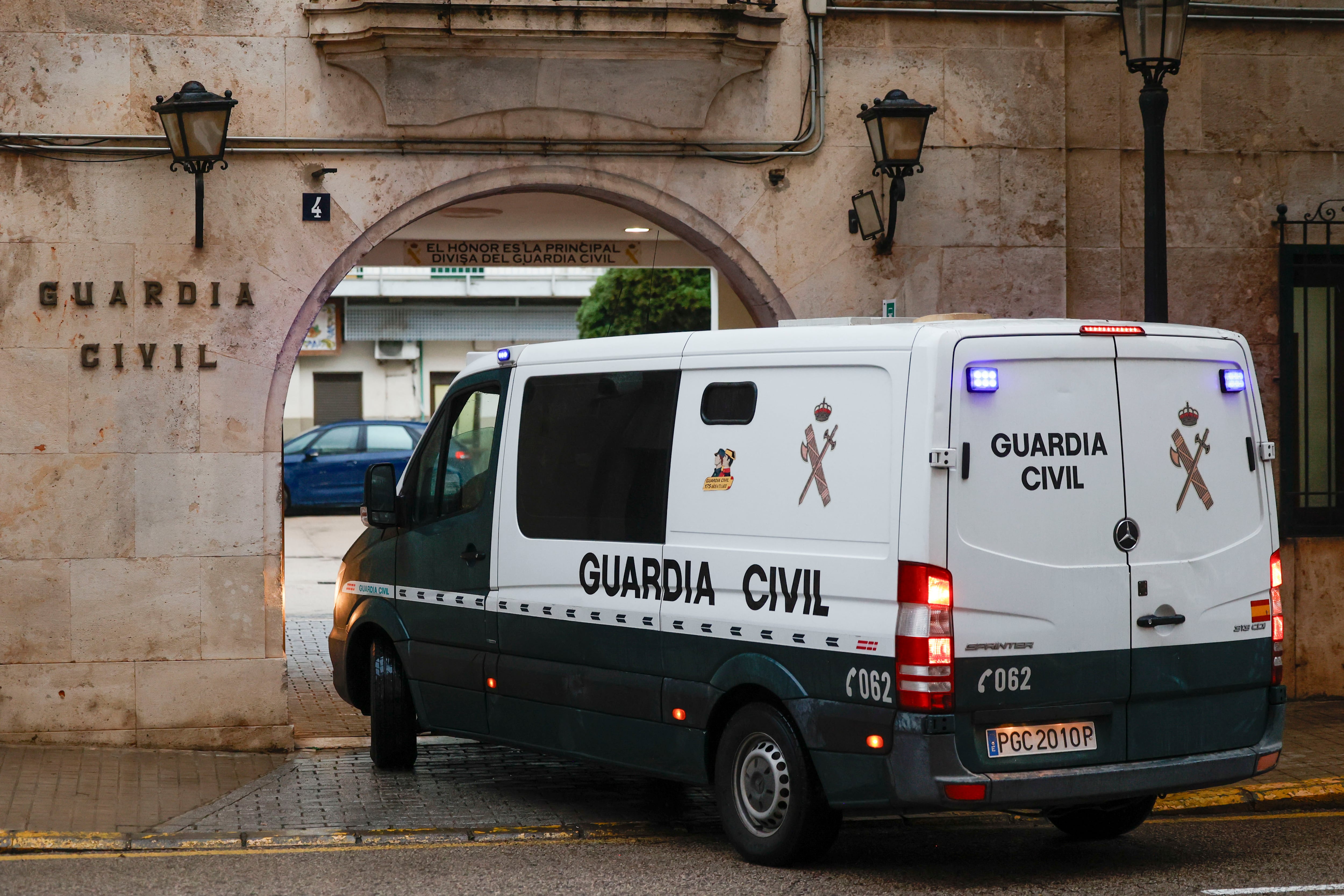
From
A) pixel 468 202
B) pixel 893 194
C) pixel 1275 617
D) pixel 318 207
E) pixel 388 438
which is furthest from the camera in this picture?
pixel 388 438

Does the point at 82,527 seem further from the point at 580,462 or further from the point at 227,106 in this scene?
the point at 580,462

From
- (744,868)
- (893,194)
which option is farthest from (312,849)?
(893,194)

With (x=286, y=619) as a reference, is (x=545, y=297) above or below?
above

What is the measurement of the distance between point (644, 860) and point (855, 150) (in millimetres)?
5232

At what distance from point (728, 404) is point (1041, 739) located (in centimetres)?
185

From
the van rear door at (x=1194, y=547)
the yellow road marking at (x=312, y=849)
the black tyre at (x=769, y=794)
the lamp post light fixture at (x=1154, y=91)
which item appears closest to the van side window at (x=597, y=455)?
the black tyre at (x=769, y=794)

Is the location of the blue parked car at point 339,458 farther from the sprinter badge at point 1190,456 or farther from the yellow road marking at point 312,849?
the sprinter badge at point 1190,456

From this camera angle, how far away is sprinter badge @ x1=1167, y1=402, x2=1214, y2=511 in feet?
20.5

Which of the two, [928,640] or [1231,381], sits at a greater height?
[1231,381]

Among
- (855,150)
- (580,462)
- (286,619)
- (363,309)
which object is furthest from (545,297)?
(580,462)

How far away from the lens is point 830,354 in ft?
20.3

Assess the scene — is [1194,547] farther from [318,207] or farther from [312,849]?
[318,207]

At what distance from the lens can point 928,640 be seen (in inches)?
224

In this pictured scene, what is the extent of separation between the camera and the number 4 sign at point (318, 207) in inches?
377
